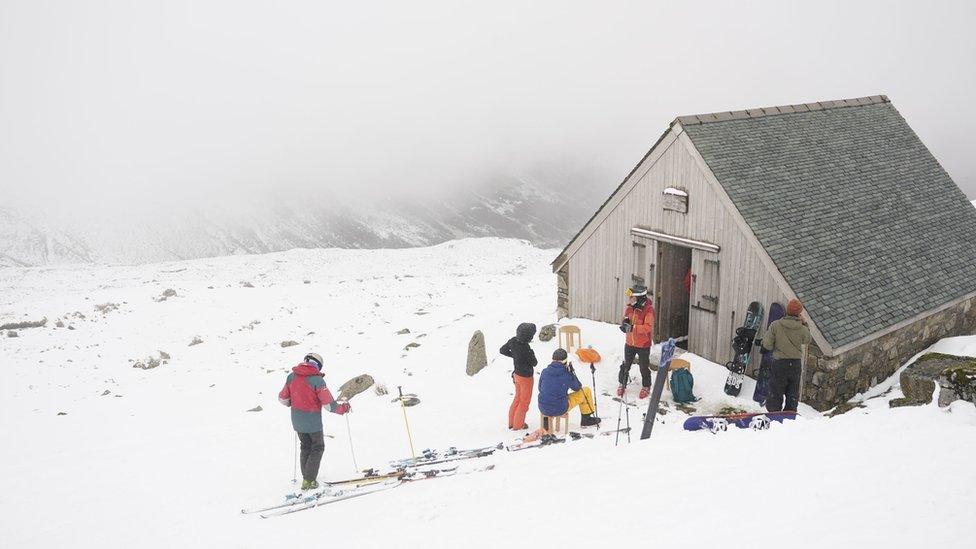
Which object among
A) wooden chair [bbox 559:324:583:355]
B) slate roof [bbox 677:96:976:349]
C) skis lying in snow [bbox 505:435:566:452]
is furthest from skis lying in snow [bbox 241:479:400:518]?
slate roof [bbox 677:96:976:349]

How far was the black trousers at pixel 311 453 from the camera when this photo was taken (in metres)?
11.0

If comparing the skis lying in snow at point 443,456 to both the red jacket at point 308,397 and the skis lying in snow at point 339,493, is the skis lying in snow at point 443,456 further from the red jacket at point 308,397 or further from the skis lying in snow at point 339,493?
the red jacket at point 308,397

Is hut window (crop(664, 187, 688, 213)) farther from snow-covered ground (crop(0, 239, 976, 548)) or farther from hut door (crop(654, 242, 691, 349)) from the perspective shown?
snow-covered ground (crop(0, 239, 976, 548))

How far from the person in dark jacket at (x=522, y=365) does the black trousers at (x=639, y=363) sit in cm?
225

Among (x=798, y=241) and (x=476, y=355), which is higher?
(x=798, y=241)

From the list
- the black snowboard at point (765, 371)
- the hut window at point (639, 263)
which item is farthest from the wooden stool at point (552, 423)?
the hut window at point (639, 263)

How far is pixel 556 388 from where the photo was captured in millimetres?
11617

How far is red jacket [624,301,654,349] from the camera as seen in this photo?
13.0m

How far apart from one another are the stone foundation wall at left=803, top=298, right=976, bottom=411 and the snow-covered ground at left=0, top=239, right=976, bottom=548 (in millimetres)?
467

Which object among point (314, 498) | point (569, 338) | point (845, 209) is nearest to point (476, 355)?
point (569, 338)

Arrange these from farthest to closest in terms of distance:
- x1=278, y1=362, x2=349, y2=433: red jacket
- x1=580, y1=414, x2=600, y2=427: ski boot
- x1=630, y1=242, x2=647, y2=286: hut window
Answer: x1=630, y1=242, x2=647, y2=286: hut window
x1=580, y1=414, x2=600, y2=427: ski boot
x1=278, y1=362, x2=349, y2=433: red jacket

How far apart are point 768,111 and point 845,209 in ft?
11.2

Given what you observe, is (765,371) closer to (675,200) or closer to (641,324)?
(641,324)

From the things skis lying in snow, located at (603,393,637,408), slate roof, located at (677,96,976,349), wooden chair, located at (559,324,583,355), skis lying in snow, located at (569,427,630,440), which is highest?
slate roof, located at (677,96,976,349)
